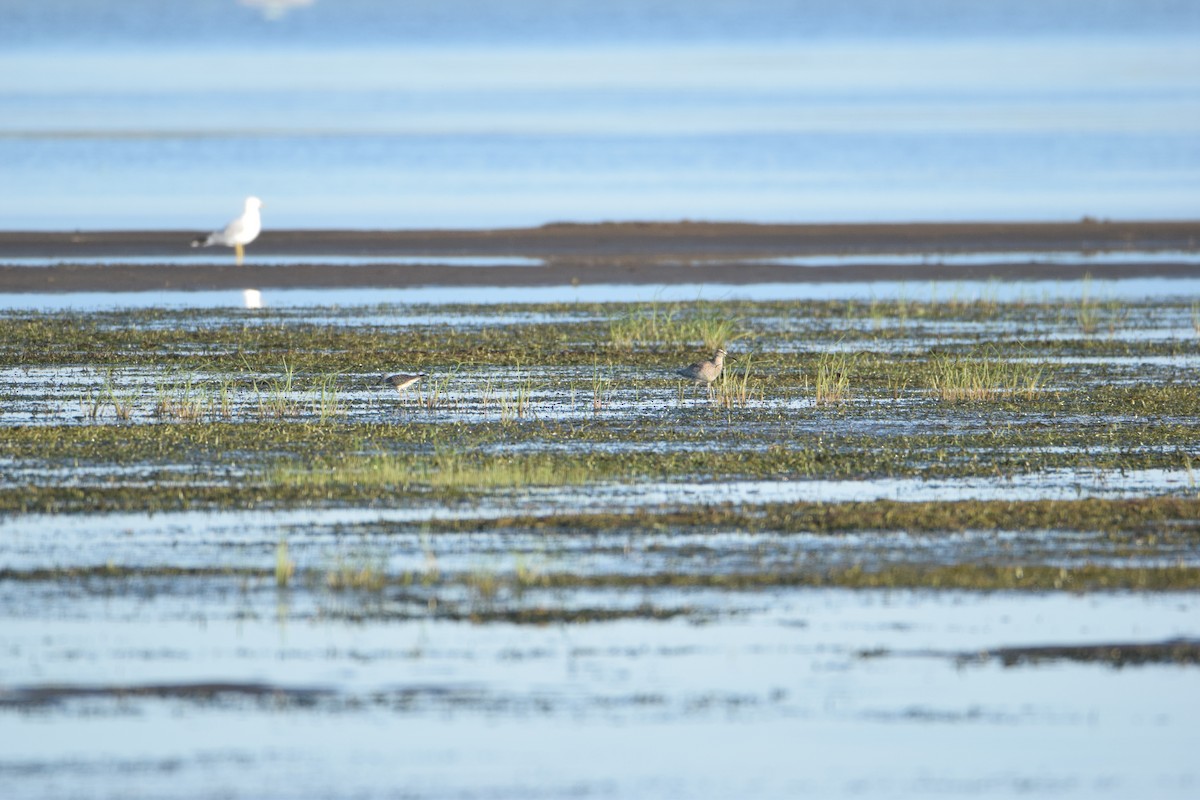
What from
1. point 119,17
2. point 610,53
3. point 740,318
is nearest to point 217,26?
point 119,17

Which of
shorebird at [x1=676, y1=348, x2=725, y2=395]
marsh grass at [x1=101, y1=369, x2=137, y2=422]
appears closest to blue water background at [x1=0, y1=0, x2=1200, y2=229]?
shorebird at [x1=676, y1=348, x2=725, y2=395]

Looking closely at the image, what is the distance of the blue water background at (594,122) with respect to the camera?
42.6 metres

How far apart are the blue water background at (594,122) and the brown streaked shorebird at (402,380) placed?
18806mm

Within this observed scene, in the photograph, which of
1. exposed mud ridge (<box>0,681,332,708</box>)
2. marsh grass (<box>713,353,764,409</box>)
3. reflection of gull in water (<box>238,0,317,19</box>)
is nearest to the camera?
exposed mud ridge (<box>0,681,332,708</box>)

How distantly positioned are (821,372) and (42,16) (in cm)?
14776

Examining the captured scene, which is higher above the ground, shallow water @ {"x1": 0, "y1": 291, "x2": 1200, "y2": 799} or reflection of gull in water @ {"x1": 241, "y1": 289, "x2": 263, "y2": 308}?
reflection of gull in water @ {"x1": 241, "y1": 289, "x2": 263, "y2": 308}

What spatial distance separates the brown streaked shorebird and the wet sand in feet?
35.4

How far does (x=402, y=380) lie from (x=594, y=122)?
52.5 metres

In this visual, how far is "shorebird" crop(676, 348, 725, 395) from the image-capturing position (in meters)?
17.6

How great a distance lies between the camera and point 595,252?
3312cm

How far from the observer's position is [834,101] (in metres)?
A: 79.4

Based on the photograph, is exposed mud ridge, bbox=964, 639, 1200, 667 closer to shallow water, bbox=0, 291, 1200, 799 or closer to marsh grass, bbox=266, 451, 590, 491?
shallow water, bbox=0, 291, 1200, 799

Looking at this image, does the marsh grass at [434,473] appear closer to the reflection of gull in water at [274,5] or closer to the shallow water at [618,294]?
the shallow water at [618,294]

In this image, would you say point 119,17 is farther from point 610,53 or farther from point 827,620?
point 827,620
